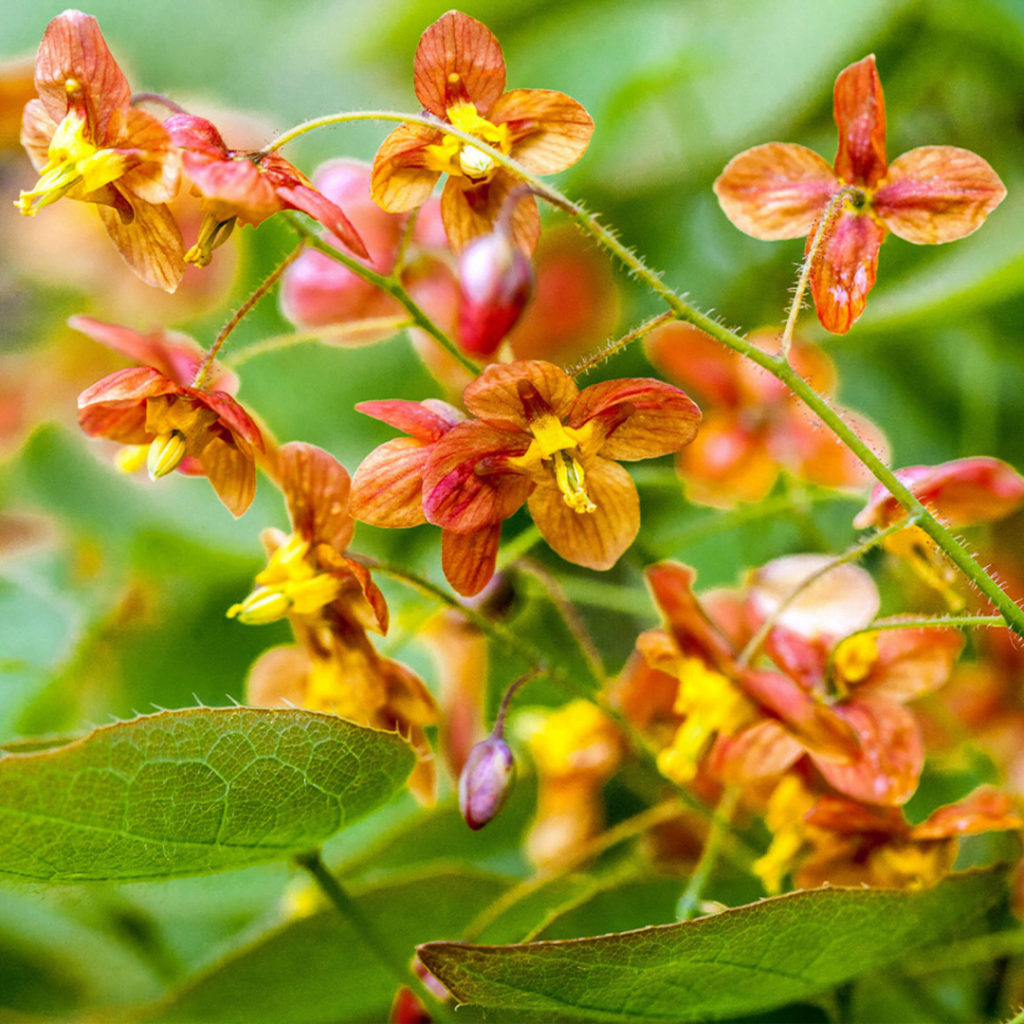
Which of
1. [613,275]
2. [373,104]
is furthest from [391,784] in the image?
[373,104]

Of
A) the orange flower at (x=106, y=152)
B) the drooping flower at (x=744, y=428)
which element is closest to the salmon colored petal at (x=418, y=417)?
the orange flower at (x=106, y=152)

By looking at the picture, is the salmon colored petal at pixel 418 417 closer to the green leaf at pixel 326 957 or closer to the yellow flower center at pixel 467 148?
the yellow flower center at pixel 467 148

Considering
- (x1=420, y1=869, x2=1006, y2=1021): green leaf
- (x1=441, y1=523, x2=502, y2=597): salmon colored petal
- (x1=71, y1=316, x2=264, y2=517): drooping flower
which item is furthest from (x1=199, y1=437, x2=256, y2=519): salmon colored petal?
(x1=420, y1=869, x2=1006, y2=1021): green leaf

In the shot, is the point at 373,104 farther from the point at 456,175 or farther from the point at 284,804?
the point at 284,804

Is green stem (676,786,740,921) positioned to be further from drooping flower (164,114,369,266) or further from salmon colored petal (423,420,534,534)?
drooping flower (164,114,369,266)

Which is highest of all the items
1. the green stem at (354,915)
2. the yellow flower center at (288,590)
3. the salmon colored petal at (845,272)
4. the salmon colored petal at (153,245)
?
the salmon colored petal at (153,245)

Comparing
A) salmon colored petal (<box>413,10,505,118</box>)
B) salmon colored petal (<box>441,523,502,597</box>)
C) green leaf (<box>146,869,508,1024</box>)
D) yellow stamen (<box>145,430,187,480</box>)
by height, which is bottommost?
green leaf (<box>146,869,508,1024</box>)

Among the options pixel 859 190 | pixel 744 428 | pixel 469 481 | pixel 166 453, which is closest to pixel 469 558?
pixel 469 481
